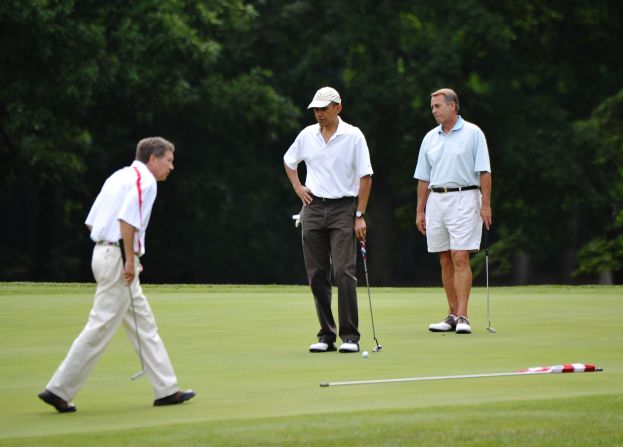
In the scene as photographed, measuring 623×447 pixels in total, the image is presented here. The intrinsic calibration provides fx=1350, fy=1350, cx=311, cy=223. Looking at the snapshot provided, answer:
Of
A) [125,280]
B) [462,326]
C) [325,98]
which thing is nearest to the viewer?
[125,280]

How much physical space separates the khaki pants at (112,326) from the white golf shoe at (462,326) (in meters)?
4.26

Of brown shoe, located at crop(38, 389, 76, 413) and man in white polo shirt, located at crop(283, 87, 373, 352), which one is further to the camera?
man in white polo shirt, located at crop(283, 87, 373, 352)

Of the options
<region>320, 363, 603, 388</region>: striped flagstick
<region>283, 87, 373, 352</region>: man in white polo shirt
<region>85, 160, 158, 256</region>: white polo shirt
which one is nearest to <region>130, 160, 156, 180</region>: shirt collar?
<region>85, 160, 158, 256</region>: white polo shirt

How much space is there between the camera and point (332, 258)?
1056 cm

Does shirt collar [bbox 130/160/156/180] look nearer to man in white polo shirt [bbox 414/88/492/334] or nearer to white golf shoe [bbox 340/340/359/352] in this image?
white golf shoe [bbox 340/340/359/352]

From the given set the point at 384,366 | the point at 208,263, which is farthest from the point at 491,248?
the point at 384,366

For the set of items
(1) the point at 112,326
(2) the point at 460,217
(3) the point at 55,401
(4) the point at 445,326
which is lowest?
(4) the point at 445,326

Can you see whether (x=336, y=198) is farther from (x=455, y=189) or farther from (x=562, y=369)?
(x=562, y=369)

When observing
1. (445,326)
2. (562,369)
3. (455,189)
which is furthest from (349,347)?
(455,189)

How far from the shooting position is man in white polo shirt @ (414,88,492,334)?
1180 cm

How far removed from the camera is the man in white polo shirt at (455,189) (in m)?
11.8

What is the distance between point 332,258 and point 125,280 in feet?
10.4

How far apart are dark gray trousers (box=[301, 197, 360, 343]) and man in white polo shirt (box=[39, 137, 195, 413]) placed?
2889mm

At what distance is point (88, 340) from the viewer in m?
7.62
